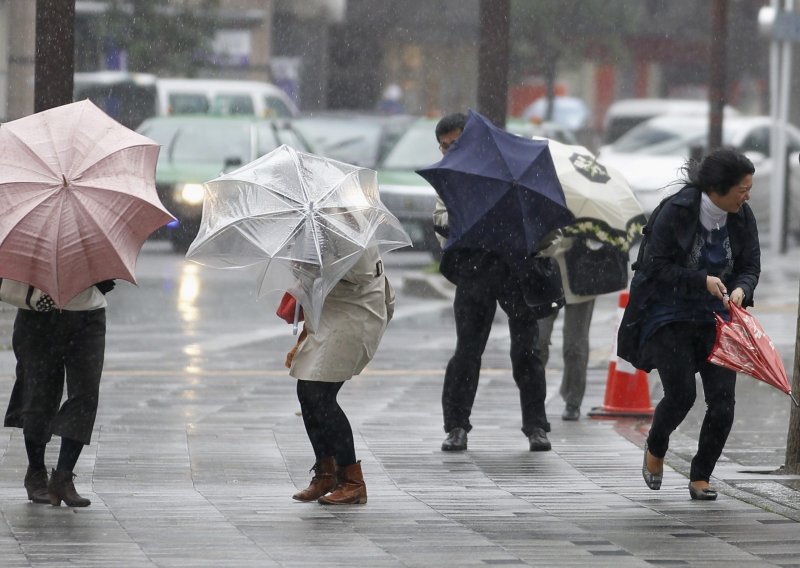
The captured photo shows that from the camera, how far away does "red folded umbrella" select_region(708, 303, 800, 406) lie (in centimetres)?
736

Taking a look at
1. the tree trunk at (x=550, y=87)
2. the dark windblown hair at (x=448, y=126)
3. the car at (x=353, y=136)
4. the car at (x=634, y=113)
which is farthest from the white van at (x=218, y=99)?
the dark windblown hair at (x=448, y=126)

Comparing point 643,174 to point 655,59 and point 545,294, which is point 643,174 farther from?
point 655,59

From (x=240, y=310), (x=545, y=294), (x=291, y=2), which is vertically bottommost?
(x=240, y=310)

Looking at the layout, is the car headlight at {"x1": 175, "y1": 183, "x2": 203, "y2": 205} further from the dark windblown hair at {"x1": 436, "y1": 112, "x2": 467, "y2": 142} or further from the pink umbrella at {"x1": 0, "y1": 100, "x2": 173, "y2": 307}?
the pink umbrella at {"x1": 0, "y1": 100, "x2": 173, "y2": 307}

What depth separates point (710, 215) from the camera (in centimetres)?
762

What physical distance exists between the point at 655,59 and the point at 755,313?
113 ft

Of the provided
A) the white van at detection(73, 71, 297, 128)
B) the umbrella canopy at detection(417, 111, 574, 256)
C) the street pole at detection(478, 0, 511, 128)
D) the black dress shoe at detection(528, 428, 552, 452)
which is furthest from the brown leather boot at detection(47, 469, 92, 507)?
the white van at detection(73, 71, 297, 128)

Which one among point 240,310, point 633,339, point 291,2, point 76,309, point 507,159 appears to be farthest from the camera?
point 291,2

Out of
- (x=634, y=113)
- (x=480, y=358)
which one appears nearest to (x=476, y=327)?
(x=480, y=358)

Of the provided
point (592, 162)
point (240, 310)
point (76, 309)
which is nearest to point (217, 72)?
point (240, 310)

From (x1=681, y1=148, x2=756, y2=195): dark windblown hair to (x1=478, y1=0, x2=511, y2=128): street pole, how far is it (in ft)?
29.7

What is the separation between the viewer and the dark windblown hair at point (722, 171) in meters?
7.48

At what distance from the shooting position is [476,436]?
9.64 m

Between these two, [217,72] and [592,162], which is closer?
[592,162]
